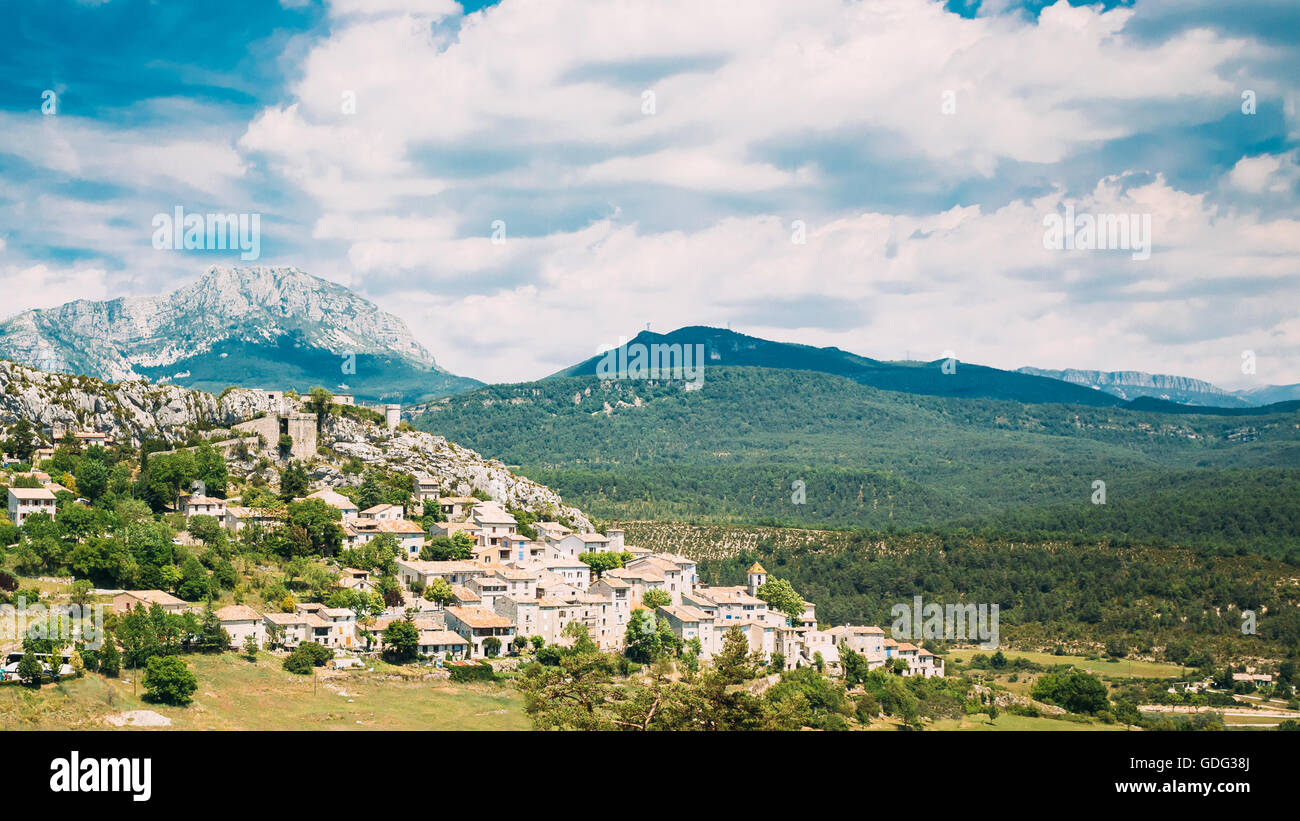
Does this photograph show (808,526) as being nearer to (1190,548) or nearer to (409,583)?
(1190,548)

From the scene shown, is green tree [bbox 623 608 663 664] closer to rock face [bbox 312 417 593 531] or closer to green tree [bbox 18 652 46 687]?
rock face [bbox 312 417 593 531]

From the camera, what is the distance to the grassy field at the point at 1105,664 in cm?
8919

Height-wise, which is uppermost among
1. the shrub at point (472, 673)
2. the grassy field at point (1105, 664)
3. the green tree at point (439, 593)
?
the green tree at point (439, 593)

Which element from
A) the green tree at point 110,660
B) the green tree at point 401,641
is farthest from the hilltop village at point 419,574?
the green tree at point 110,660

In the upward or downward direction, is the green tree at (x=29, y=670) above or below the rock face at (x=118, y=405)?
below

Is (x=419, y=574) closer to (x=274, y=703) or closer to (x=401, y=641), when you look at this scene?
(x=401, y=641)

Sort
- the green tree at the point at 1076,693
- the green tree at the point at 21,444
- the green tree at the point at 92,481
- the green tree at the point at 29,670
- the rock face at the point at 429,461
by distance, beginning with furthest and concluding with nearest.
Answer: the rock face at the point at 429,461 < the green tree at the point at 21,444 < the green tree at the point at 1076,693 < the green tree at the point at 92,481 < the green tree at the point at 29,670

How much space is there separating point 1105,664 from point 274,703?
2845 inches

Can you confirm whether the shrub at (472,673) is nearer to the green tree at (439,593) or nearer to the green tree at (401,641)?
the green tree at (401,641)

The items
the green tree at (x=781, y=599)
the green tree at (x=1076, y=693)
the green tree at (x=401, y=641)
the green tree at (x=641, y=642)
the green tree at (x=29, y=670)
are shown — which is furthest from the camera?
the green tree at (x=781, y=599)

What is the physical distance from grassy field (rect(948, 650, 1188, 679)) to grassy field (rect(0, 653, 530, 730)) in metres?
53.6

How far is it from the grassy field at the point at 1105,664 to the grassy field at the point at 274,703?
5364 centimetres

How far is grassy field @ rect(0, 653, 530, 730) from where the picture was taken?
43.7 m

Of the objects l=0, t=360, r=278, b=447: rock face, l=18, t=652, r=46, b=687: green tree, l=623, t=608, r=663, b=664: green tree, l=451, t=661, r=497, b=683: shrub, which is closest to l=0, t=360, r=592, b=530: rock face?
l=0, t=360, r=278, b=447: rock face
